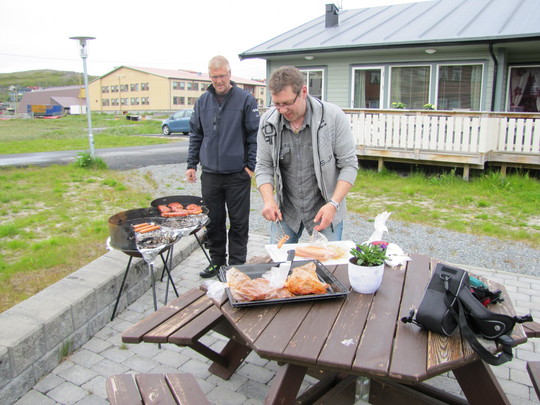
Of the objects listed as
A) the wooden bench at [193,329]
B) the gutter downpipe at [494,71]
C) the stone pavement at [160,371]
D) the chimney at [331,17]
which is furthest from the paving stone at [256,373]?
the chimney at [331,17]

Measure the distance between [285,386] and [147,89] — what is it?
259 feet

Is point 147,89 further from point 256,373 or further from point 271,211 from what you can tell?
point 256,373

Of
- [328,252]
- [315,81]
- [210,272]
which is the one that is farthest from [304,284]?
[315,81]

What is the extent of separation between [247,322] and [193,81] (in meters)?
76.0

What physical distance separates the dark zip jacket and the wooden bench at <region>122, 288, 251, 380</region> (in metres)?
1.64

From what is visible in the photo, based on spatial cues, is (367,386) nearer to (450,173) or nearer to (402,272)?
(402,272)

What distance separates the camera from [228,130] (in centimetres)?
427

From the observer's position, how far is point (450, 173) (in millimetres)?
10523

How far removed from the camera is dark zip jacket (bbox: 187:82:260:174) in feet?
14.0

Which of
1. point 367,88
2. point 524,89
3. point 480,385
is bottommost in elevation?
point 480,385

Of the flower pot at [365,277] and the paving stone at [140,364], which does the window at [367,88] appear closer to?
the paving stone at [140,364]

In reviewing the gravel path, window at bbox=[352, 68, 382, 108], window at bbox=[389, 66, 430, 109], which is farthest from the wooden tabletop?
window at bbox=[352, 68, 382, 108]

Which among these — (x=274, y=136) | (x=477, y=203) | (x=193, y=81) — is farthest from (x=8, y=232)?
(x=193, y=81)

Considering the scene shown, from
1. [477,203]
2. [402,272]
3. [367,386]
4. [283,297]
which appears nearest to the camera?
[283,297]
